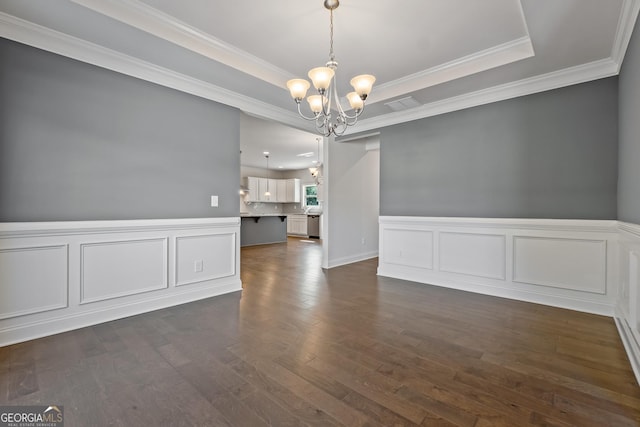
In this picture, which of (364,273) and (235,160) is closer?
(235,160)

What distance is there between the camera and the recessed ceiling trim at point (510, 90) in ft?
9.44

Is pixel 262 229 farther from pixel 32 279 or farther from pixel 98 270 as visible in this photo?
pixel 32 279

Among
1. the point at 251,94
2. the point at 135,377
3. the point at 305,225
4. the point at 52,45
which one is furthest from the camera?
the point at 305,225

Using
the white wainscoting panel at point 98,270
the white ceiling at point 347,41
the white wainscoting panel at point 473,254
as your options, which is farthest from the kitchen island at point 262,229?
the white wainscoting panel at point 473,254

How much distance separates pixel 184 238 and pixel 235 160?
1.20 meters

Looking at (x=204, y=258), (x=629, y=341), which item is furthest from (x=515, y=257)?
(x=204, y=258)

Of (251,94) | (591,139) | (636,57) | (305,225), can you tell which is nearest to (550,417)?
(636,57)

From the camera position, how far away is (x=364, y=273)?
472cm

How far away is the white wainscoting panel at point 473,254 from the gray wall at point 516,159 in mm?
317

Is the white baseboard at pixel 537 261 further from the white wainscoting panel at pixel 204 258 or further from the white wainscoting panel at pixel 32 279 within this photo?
the white wainscoting panel at pixel 32 279

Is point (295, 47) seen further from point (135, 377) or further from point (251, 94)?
point (135, 377)

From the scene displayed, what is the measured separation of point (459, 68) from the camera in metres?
3.21

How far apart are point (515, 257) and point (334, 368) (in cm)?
276

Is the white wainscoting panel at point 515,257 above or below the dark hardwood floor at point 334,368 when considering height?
above
